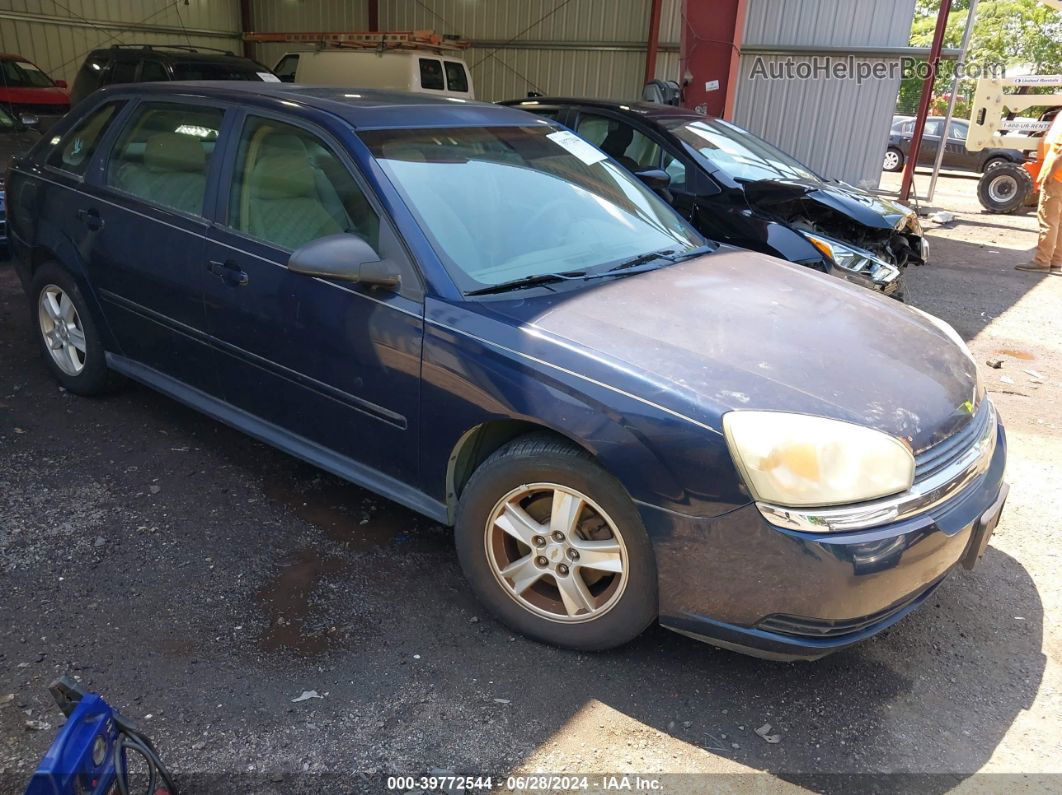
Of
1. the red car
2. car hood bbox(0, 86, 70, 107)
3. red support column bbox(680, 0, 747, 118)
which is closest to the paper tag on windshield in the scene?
red support column bbox(680, 0, 747, 118)

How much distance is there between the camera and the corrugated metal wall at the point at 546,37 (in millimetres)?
15367

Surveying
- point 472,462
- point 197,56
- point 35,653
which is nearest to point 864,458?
point 472,462

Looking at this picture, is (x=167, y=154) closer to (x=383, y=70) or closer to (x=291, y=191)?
(x=291, y=191)

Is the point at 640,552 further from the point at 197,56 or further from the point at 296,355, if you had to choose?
the point at 197,56

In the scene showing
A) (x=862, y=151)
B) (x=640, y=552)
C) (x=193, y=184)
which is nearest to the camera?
(x=640, y=552)

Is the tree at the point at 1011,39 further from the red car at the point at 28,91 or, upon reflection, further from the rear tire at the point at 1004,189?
the red car at the point at 28,91

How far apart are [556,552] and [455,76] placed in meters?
12.9

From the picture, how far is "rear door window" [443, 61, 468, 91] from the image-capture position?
13773mm

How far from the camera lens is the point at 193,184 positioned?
3549mm

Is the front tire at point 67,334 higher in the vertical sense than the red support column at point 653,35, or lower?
lower

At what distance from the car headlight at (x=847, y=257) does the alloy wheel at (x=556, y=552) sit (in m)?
3.93

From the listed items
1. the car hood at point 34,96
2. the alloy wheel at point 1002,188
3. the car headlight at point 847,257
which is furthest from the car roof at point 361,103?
the alloy wheel at point 1002,188

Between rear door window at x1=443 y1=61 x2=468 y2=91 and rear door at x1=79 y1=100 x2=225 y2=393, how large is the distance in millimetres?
10633

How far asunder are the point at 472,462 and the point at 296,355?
826mm
